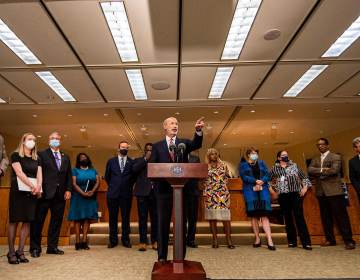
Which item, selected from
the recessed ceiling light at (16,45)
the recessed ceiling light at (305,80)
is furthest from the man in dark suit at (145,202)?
the recessed ceiling light at (305,80)

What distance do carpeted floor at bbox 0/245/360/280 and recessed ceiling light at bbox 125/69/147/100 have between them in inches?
152

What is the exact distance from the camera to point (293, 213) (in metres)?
4.47

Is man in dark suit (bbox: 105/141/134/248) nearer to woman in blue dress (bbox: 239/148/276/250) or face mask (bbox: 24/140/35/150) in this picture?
face mask (bbox: 24/140/35/150)

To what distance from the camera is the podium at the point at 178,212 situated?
2307 mm

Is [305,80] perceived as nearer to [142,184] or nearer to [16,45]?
[142,184]

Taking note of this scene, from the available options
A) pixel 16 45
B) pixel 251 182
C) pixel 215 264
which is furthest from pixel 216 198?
pixel 16 45

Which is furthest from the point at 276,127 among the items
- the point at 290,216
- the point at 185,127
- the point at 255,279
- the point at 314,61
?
the point at 255,279

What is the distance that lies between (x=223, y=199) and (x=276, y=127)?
8.23 metres

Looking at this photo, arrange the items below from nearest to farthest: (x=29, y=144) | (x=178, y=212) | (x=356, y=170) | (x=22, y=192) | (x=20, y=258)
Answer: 1. (x=178, y=212)
2. (x=20, y=258)
3. (x=22, y=192)
4. (x=29, y=144)
5. (x=356, y=170)

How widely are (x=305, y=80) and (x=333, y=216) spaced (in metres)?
3.70

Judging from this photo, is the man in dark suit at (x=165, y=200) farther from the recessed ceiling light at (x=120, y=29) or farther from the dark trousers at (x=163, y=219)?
the recessed ceiling light at (x=120, y=29)

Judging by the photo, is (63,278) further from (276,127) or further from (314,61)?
(276,127)

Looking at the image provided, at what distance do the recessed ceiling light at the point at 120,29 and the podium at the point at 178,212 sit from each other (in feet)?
10.2

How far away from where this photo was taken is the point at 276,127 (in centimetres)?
1190
